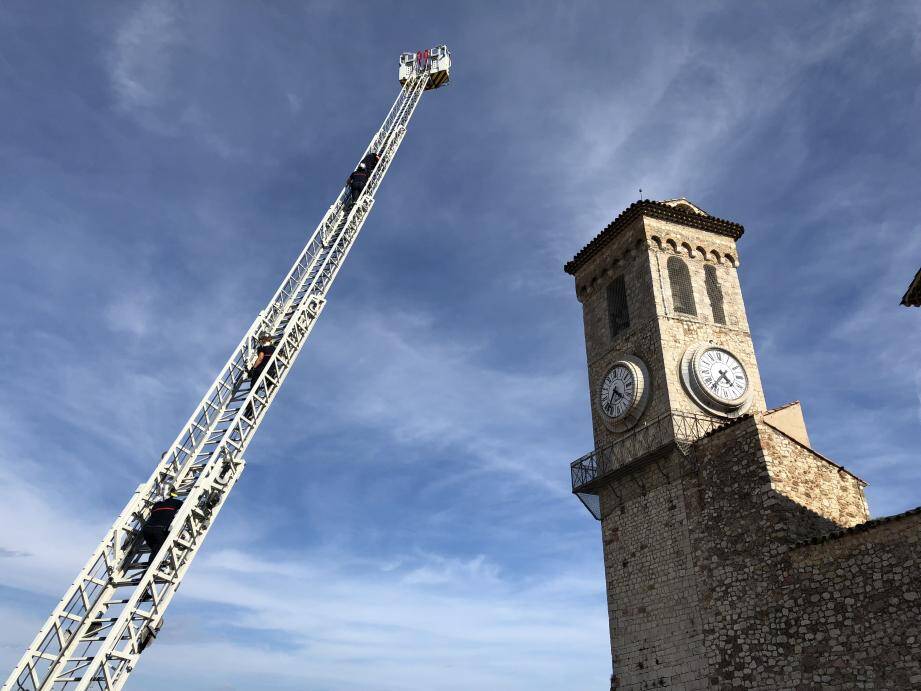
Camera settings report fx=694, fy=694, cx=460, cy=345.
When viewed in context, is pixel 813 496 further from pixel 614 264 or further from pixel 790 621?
pixel 614 264

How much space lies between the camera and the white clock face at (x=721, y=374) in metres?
23.4

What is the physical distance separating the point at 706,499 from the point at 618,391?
5.58 m

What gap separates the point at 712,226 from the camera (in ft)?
92.1

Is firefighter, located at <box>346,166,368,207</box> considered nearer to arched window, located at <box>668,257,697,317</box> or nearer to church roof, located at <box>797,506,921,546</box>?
arched window, located at <box>668,257,697,317</box>

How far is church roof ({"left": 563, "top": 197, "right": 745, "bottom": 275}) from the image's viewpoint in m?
26.9

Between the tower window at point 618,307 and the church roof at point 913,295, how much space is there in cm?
1065

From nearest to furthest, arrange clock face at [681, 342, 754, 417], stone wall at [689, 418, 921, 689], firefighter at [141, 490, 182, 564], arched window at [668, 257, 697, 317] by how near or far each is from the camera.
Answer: stone wall at [689, 418, 921, 689], firefighter at [141, 490, 182, 564], clock face at [681, 342, 754, 417], arched window at [668, 257, 697, 317]

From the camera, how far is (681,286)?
2594 centimetres

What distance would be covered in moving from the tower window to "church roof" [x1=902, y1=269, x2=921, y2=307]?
10650 mm

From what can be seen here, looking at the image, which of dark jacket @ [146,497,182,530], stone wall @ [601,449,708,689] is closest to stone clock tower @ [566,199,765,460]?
stone wall @ [601,449,708,689]

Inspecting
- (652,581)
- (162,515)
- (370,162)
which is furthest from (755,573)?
(370,162)

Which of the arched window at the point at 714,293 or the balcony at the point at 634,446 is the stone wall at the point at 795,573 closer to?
the balcony at the point at 634,446

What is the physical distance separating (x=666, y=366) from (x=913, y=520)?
9163mm

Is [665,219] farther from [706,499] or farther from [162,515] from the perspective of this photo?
[162,515]
